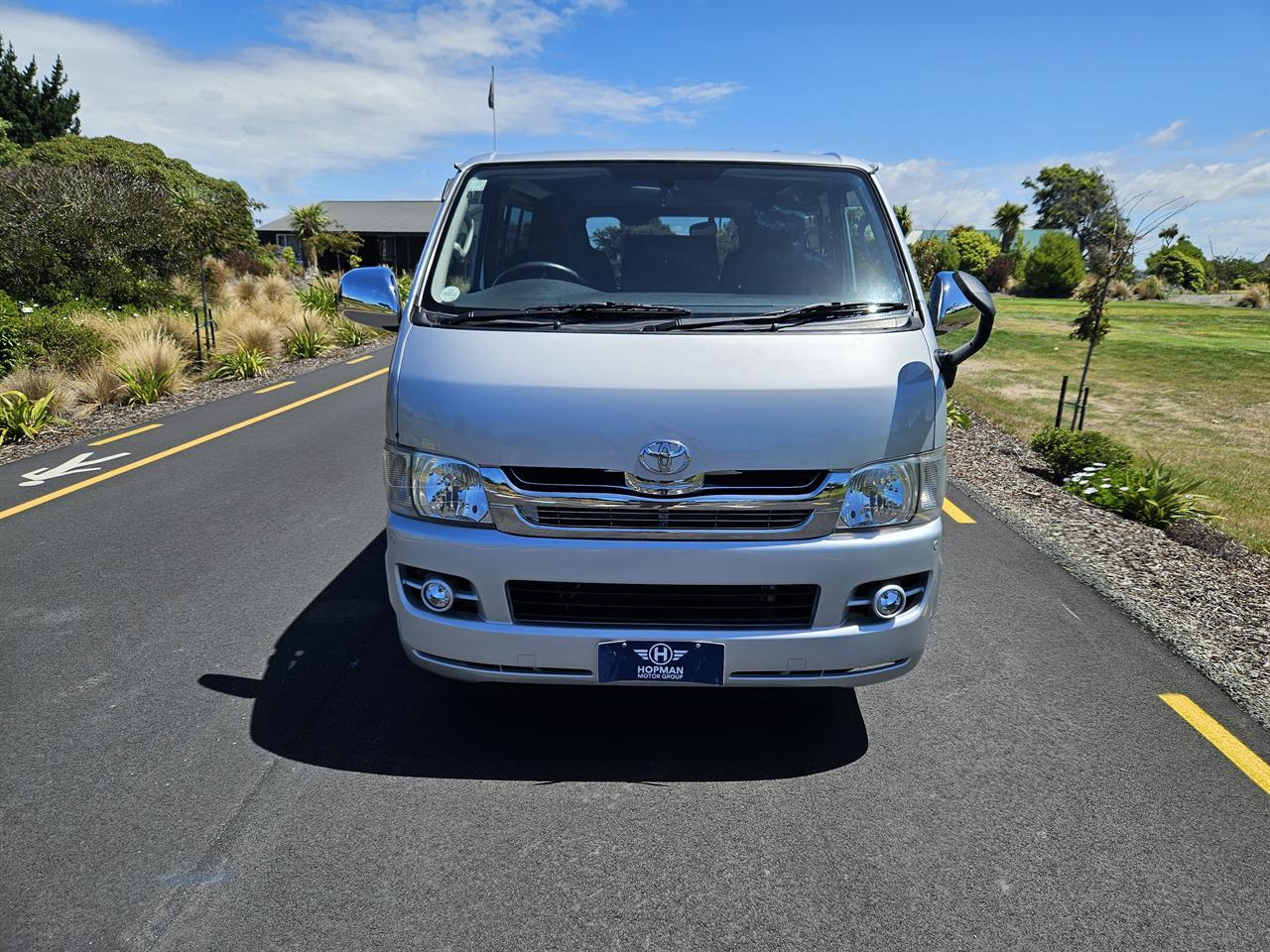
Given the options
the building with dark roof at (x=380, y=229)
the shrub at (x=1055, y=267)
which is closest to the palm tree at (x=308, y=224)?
the building with dark roof at (x=380, y=229)

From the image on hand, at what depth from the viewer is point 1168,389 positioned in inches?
681

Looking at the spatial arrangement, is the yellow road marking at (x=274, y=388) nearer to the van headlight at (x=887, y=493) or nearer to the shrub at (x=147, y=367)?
the shrub at (x=147, y=367)

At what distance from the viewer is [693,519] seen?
316 cm

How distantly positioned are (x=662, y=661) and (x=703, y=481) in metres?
0.63

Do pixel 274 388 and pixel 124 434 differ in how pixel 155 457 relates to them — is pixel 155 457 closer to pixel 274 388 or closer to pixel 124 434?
pixel 124 434

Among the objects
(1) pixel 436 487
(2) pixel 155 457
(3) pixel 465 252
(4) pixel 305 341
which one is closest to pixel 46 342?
(4) pixel 305 341

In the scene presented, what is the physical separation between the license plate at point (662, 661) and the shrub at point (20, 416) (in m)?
8.85

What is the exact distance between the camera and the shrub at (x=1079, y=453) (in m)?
8.82

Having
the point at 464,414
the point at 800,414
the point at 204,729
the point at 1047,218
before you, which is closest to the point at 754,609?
the point at 800,414

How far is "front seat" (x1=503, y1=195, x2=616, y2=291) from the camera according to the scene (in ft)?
13.5

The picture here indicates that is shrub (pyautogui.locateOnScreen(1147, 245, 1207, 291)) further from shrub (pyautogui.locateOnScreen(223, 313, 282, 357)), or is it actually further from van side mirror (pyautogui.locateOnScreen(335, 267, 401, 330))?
van side mirror (pyautogui.locateOnScreen(335, 267, 401, 330))

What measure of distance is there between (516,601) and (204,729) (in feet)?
4.86

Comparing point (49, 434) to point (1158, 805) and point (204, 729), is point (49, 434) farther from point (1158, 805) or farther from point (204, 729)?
point (1158, 805)

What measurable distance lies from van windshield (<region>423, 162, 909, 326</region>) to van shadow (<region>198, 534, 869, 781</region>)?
5.42 feet
